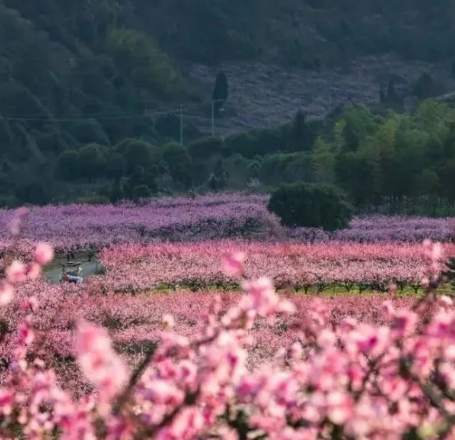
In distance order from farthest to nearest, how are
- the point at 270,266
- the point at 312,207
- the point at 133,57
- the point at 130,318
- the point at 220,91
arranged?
the point at 133,57 < the point at 220,91 < the point at 312,207 < the point at 270,266 < the point at 130,318

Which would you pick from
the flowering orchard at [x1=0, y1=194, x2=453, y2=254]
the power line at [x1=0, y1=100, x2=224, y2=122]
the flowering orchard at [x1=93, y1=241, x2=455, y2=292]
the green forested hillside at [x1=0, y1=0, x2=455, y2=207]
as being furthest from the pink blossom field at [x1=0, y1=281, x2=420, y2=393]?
the power line at [x1=0, y1=100, x2=224, y2=122]

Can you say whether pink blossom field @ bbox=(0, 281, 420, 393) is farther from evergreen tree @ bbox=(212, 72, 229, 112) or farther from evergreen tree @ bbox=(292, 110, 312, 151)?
evergreen tree @ bbox=(212, 72, 229, 112)

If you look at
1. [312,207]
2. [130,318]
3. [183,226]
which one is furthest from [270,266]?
[183,226]

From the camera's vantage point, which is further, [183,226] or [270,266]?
[183,226]

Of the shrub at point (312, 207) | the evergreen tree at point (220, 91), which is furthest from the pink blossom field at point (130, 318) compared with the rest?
the evergreen tree at point (220, 91)

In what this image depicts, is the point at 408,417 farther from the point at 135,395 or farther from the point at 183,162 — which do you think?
the point at 183,162

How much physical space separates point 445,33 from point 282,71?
12348 mm

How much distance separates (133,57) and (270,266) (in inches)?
2075

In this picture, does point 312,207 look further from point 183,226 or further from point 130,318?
point 130,318

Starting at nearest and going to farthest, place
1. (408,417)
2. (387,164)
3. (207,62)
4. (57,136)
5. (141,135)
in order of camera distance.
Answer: (408,417)
(387,164)
(57,136)
(141,135)
(207,62)

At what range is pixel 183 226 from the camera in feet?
89.2

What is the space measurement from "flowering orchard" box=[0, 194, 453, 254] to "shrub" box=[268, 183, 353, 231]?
432mm

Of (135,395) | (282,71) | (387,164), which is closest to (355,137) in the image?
(387,164)

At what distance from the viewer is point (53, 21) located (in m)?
72.8
